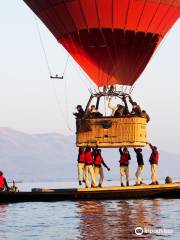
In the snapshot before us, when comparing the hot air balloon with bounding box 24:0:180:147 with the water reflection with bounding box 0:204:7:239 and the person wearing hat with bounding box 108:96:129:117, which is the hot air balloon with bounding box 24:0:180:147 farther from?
the water reflection with bounding box 0:204:7:239

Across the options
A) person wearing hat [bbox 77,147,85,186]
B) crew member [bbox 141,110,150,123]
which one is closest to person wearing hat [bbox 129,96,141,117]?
crew member [bbox 141,110,150,123]

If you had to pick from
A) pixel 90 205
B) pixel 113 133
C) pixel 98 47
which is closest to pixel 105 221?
pixel 90 205

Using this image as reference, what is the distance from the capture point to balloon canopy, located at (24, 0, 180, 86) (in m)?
44.2

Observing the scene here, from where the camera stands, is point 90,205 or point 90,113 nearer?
point 90,205

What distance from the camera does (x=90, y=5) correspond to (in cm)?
4409

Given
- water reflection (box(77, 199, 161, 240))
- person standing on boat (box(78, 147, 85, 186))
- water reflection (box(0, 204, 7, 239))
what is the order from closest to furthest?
1. water reflection (box(77, 199, 161, 240))
2. water reflection (box(0, 204, 7, 239))
3. person standing on boat (box(78, 147, 85, 186))

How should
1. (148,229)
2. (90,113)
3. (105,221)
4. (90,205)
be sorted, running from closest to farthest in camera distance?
(148,229), (105,221), (90,205), (90,113)

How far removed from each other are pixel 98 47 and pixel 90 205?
356 inches

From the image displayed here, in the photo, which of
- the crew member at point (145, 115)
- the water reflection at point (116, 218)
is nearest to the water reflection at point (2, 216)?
the water reflection at point (116, 218)

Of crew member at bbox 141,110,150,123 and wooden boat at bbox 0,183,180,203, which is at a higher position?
crew member at bbox 141,110,150,123

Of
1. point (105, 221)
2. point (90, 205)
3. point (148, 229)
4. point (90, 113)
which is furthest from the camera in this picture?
point (90, 113)

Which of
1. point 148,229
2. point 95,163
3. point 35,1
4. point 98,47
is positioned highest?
point 35,1

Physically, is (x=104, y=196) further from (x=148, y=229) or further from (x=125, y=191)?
(x=148, y=229)

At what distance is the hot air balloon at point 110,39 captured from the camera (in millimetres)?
44031
